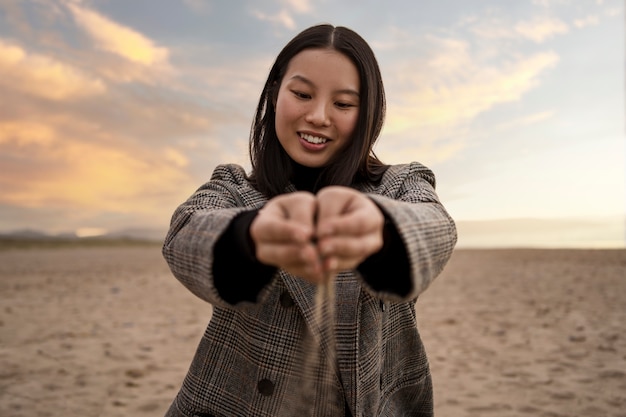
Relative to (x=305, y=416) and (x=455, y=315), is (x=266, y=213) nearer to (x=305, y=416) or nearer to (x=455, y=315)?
(x=305, y=416)

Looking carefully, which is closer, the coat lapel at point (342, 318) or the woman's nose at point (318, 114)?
the coat lapel at point (342, 318)

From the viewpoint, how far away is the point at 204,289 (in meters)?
1.31

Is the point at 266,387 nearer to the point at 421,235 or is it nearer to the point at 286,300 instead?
the point at 286,300

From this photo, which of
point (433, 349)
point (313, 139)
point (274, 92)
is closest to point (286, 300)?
point (313, 139)

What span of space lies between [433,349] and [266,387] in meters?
4.34

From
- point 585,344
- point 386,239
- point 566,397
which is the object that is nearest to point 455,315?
point 585,344

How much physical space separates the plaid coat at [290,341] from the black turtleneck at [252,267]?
17 cm

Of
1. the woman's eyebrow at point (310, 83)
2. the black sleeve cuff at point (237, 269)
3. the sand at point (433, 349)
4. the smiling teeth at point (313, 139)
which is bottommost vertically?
the sand at point (433, 349)

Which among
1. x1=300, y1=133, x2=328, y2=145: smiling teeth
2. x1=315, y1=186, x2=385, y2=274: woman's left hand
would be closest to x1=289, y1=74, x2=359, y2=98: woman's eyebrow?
x1=300, y1=133, x2=328, y2=145: smiling teeth

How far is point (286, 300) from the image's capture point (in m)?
1.74

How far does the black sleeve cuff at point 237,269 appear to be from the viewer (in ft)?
4.12

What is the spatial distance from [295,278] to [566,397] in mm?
3296

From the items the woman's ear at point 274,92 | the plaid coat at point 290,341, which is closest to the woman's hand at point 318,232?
the plaid coat at point 290,341

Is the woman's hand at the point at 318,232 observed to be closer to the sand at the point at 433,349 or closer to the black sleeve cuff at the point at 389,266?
the black sleeve cuff at the point at 389,266
